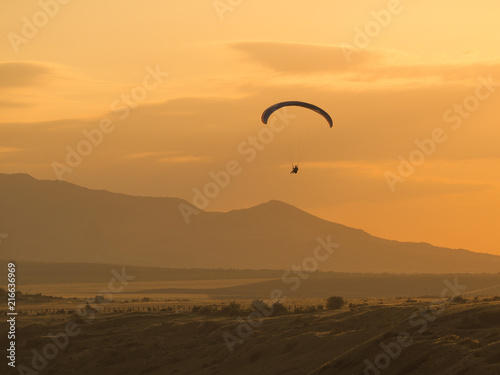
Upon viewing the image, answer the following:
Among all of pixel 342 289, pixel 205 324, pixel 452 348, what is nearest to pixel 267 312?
pixel 205 324

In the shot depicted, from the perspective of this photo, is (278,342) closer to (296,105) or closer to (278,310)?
(296,105)

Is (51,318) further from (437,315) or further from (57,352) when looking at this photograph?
(437,315)

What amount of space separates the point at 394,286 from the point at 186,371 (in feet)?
417

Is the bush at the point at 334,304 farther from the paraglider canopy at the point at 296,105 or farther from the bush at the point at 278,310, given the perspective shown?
the paraglider canopy at the point at 296,105

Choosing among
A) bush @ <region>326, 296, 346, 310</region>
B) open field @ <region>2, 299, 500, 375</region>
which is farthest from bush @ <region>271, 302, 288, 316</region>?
bush @ <region>326, 296, 346, 310</region>

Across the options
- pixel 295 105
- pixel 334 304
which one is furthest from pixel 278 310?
pixel 295 105

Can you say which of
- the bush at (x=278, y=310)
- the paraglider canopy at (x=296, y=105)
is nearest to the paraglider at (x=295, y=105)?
the paraglider canopy at (x=296, y=105)

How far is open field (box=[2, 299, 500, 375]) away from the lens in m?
38.2

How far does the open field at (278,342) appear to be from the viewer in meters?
38.2

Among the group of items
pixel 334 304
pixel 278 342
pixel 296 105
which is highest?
pixel 296 105

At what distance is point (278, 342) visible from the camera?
53.1 m

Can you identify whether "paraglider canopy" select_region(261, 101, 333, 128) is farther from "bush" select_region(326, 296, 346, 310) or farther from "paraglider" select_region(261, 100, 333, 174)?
"bush" select_region(326, 296, 346, 310)

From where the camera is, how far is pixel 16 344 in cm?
6712

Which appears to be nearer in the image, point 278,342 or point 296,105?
point 278,342
